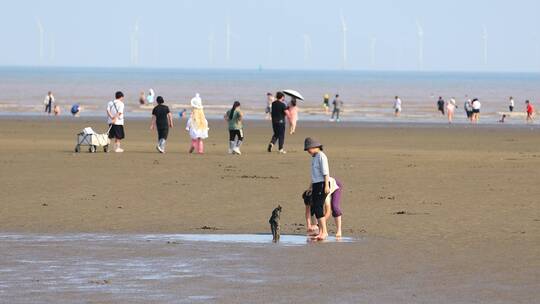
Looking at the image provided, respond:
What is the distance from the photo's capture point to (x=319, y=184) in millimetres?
14945

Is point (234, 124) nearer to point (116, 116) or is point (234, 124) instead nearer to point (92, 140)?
point (116, 116)

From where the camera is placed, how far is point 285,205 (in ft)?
61.3

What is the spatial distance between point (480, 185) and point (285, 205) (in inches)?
187

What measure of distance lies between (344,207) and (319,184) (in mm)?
3463

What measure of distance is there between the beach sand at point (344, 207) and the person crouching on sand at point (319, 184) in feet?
1.70

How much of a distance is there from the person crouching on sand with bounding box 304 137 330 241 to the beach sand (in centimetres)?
52

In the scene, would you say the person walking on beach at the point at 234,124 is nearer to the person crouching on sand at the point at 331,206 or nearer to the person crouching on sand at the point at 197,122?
the person crouching on sand at the point at 197,122

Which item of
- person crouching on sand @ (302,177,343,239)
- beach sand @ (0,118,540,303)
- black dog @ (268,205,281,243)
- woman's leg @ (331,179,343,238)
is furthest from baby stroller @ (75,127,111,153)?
black dog @ (268,205,281,243)

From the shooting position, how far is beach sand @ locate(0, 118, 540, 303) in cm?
1159

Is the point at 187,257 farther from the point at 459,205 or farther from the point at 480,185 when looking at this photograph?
the point at 480,185

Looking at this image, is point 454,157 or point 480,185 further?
point 454,157

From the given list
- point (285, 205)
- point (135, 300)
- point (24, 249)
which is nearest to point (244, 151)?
point (285, 205)

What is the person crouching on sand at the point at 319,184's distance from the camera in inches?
579

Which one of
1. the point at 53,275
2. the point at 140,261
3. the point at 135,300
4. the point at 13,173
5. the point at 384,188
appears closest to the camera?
the point at 135,300
